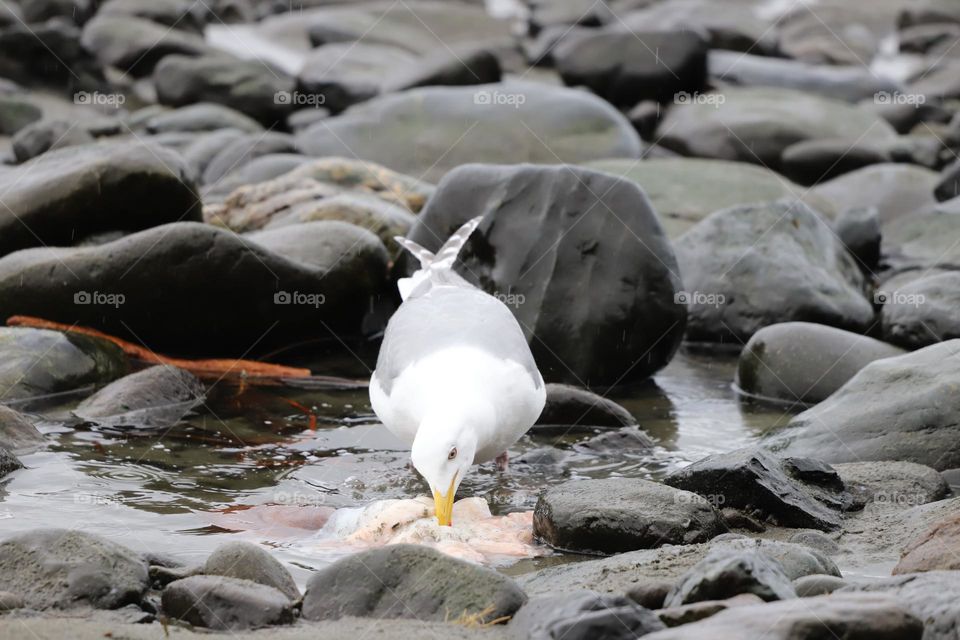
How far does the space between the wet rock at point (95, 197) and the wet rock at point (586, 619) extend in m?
6.41

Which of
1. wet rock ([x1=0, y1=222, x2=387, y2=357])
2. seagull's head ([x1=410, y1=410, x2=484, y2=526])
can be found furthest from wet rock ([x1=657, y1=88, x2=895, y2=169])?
seagull's head ([x1=410, y1=410, x2=484, y2=526])

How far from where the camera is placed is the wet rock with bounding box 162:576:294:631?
4105mm

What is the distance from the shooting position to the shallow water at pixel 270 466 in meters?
5.68

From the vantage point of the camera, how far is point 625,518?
17.4 feet

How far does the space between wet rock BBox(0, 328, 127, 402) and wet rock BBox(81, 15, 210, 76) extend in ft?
45.7

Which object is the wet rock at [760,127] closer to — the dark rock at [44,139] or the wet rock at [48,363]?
the dark rock at [44,139]

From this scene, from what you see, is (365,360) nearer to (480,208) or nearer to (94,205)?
(480,208)

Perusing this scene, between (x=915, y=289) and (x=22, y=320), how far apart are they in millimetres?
6414

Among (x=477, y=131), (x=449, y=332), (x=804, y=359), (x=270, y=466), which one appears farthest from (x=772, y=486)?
(x=477, y=131)

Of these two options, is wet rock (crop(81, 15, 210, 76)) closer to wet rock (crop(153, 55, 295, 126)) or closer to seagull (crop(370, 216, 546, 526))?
wet rock (crop(153, 55, 295, 126))

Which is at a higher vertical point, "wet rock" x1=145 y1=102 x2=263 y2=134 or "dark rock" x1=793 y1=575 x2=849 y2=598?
"wet rock" x1=145 y1=102 x2=263 y2=134

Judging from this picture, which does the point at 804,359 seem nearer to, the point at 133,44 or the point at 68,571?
the point at 68,571

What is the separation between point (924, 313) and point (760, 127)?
8628 mm

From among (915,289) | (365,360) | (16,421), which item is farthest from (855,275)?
(16,421)
